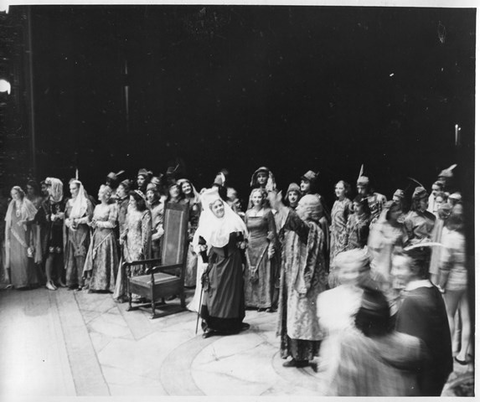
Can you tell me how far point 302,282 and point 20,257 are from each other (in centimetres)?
168

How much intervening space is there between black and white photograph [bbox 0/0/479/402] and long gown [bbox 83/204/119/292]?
123 millimetres

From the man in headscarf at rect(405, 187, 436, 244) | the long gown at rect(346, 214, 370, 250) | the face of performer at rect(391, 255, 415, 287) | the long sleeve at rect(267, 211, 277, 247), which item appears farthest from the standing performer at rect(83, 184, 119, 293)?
the man in headscarf at rect(405, 187, 436, 244)

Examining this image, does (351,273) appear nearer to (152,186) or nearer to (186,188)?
(186,188)

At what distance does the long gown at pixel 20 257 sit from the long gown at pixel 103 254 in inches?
13.5

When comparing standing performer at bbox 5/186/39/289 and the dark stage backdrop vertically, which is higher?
the dark stage backdrop

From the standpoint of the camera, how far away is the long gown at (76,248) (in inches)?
115

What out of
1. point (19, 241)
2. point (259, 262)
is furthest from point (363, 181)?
point (19, 241)

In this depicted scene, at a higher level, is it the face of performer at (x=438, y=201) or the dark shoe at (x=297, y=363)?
the face of performer at (x=438, y=201)

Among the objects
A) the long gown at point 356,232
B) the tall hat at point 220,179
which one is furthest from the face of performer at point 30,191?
the long gown at point 356,232

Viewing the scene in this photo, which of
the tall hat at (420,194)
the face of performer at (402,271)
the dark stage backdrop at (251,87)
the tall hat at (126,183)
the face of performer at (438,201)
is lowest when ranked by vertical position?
the face of performer at (402,271)

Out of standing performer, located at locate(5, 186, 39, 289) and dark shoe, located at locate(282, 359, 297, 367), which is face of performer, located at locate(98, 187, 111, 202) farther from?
dark shoe, located at locate(282, 359, 297, 367)

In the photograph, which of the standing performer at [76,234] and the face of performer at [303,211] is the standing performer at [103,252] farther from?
the face of performer at [303,211]

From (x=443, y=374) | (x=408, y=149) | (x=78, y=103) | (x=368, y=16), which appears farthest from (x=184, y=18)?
(x=443, y=374)

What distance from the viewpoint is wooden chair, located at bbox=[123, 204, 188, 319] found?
3.04m
